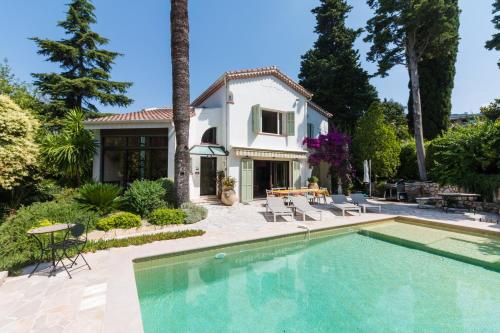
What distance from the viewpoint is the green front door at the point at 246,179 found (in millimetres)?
22750

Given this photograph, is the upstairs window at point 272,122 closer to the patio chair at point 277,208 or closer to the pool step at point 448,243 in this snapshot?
the patio chair at point 277,208

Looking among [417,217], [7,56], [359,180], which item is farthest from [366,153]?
[7,56]

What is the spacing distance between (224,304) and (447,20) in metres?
32.3

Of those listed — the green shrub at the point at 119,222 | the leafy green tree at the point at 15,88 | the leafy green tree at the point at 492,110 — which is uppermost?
the leafy green tree at the point at 15,88

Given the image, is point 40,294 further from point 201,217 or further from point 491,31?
point 491,31

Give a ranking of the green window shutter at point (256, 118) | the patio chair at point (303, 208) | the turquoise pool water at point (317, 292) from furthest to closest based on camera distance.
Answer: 1. the green window shutter at point (256, 118)
2. the patio chair at point (303, 208)
3. the turquoise pool water at point (317, 292)

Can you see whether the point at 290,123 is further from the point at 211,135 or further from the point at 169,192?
the point at 169,192

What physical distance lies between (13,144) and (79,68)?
25073 millimetres

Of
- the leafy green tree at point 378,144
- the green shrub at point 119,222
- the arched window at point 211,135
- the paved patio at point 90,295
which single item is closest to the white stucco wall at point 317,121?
the leafy green tree at point 378,144

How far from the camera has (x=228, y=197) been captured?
67.2ft

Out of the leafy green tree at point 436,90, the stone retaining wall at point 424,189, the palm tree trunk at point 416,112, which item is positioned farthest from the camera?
the leafy green tree at point 436,90

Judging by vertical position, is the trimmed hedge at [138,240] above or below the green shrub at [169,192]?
below

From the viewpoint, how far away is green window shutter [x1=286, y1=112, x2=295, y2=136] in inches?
1024

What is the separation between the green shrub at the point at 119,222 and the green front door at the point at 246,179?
35.8ft
